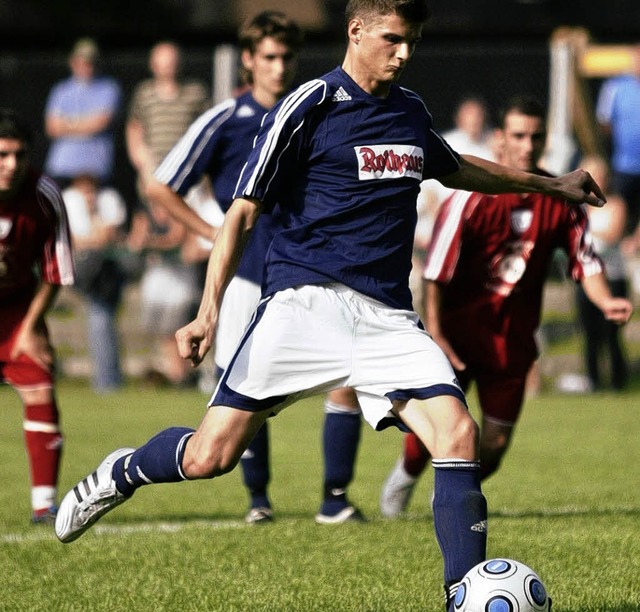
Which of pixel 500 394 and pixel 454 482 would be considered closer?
pixel 454 482

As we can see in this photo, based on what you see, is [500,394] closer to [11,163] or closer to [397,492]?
[397,492]

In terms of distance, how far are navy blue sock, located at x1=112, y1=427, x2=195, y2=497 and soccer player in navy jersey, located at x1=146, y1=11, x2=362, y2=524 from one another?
6.23 feet

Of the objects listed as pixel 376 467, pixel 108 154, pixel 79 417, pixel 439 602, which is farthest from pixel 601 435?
pixel 108 154

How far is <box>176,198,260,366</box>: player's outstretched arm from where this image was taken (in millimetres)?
4766

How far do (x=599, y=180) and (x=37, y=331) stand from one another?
806 cm

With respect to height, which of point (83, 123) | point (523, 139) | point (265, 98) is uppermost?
point (265, 98)

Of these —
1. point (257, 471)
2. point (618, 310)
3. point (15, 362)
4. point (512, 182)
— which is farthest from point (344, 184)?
point (15, 362)

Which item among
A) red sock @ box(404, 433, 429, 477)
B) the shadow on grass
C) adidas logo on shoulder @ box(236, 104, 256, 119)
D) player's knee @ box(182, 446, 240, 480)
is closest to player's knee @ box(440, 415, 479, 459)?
player's knee @ box(182, 446, 240, 480)

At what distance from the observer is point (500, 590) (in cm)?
454

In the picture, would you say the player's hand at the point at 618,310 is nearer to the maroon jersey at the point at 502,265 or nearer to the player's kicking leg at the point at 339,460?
the maroon jersey at the point at 502,265

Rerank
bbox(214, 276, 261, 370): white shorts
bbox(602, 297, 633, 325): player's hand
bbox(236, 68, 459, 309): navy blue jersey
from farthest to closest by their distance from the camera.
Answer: bbox(214, 276, 261, 370): white shorts < bbox(602, 297, 633, 325): player's hand < bbox(236, 68, 459, 309): navy blue jersey

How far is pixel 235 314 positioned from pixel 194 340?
2.63 metres

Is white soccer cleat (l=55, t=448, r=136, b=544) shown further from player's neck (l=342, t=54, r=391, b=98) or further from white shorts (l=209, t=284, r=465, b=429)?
player's neck (l=342, t=54, r=391, b=98)

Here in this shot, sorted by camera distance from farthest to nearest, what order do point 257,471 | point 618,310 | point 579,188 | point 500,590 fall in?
point 257,471 < point 618,310 < point 579,188 < point 500,590
